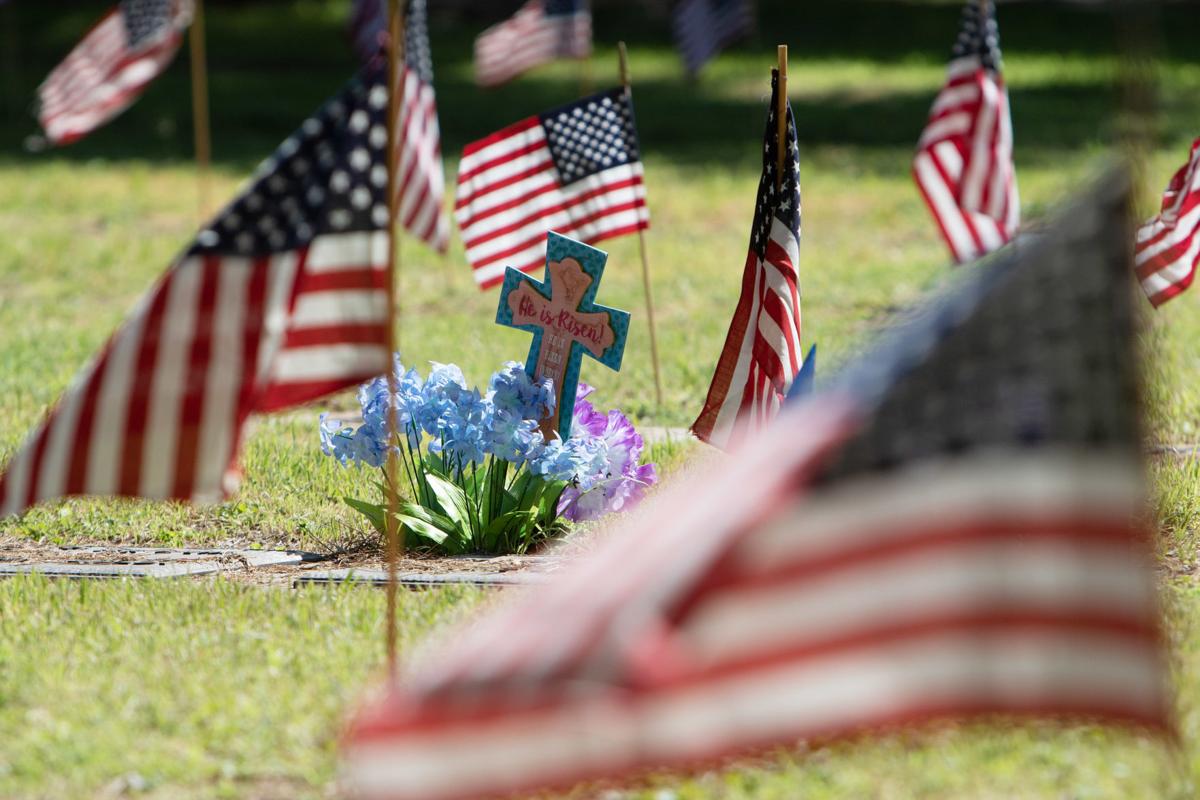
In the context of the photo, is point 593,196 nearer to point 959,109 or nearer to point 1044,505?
point 959,109

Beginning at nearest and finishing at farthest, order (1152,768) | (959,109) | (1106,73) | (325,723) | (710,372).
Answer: (1152,768), (325,723), (959,109), (710,372), (1106,73)

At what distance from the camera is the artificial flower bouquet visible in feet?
17.7

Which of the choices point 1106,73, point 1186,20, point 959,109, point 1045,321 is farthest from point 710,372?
point 1186,20

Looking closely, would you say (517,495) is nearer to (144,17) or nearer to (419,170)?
(419,170)

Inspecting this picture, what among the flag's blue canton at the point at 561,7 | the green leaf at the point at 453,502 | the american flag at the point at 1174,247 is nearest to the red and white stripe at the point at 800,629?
the green leaf at the point at 453,502

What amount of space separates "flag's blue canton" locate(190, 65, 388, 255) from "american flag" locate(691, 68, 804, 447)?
2040 mm

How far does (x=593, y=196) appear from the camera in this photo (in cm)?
743

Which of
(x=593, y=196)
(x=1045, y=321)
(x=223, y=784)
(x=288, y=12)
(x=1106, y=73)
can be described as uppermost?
(x=288, y=12)

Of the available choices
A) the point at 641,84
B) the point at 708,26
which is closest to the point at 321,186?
the point at 708,26

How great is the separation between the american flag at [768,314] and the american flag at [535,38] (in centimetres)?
776

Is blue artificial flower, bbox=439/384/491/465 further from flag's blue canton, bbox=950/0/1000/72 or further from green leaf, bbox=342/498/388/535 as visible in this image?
flag's blue canton, bbox=950/0/1000/72

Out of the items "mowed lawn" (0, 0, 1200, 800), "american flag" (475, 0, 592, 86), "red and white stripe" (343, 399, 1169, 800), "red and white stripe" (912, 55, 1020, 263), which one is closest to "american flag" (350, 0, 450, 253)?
"mowed lawn" (0, 0, 1200, 800)

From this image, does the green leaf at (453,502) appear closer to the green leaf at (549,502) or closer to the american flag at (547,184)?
the green leaf at (549,502)

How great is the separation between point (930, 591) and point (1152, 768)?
1.48 metres
